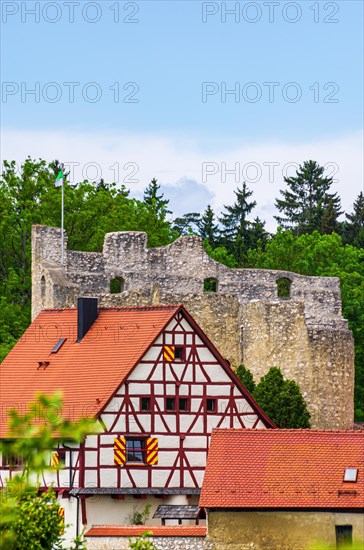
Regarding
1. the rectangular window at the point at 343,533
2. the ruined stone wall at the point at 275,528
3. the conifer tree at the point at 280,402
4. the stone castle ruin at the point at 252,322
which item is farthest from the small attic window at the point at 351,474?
the stone castle ruin at the point at 252,322

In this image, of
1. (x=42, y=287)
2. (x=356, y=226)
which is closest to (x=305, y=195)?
(x=356, y=226)

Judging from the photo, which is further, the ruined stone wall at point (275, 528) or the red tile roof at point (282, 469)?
the red tile roof at point (282, 469)

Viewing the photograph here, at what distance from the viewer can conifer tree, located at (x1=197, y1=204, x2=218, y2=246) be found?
9175cm

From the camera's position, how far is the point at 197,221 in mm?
94000

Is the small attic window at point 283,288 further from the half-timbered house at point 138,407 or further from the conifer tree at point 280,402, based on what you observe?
the half-timbered house at point 138,407

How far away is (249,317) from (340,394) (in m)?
3.41

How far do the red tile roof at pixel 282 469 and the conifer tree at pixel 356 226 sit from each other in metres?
53.3

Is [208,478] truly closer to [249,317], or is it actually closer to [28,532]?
[28,532]

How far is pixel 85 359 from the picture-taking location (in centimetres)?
4525

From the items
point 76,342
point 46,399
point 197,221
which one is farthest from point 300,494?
point 197,221

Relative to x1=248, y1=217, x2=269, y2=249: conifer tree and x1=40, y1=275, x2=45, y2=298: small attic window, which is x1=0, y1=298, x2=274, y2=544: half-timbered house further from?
x1=248, y1=217, x2=269, y2=249: conifer tree

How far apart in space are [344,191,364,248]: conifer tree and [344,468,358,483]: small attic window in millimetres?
54742

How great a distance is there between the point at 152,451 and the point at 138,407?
3.49 ft

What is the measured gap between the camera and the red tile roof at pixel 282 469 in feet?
121
